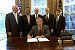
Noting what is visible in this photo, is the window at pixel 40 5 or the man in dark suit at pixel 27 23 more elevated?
the window at pixel 40 5

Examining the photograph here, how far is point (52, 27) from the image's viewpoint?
5.39 meters

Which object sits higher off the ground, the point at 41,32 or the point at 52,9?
the point at 52,9

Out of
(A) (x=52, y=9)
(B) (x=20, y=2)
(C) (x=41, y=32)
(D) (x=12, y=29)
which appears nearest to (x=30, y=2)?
→ (B) (x=20, y=2)

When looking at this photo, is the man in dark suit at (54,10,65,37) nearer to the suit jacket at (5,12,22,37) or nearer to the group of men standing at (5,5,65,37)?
the group of men standing at (5,5,65,37)

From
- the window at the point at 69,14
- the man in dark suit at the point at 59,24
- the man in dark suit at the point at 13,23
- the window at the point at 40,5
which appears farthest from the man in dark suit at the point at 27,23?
the window at the point at 69,14

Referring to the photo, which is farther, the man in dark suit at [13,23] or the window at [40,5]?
the window at [40,5]

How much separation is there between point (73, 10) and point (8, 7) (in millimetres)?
2500

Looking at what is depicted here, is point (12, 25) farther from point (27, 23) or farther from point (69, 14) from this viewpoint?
point (69, 14)

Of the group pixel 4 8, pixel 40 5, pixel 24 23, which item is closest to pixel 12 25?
pixel 24 23

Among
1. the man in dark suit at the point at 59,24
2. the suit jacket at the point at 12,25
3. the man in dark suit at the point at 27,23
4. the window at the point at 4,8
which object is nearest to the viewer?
the suit jacket at the point at 12,25

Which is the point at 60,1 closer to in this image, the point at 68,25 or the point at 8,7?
the point at 68,25

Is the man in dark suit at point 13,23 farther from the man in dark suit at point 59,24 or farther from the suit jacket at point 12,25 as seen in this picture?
the man in dark suit at point 59,24

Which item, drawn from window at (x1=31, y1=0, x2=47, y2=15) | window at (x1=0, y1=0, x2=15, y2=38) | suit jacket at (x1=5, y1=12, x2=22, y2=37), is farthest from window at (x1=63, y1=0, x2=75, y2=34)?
suit jacket at (x1=5, y1=12, x2=22, y2=37)

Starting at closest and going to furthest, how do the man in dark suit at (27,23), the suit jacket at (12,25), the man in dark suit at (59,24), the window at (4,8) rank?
the suit jacket at (12,25) → the man in dark suit at (27,23) → the man in dark suit at (59,24) → the window at (4,8)
